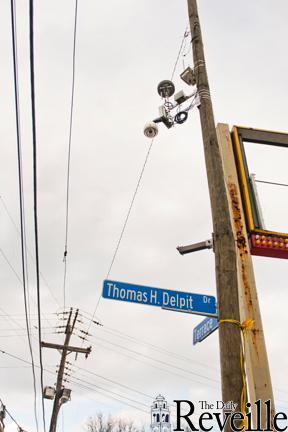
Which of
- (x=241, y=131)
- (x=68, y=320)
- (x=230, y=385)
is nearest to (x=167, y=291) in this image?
(x=230, y=385)

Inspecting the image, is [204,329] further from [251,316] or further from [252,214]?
[252,214]

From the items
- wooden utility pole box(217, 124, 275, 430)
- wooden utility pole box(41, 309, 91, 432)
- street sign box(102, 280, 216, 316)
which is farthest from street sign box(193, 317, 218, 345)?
wooden utility pole box(41, 309, 91, 432)

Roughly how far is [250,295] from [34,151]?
422 cm

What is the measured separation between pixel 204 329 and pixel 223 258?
1.98m

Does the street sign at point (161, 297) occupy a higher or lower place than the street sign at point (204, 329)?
higher

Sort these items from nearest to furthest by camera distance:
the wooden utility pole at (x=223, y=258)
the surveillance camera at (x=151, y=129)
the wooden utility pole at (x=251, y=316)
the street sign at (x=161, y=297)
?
1. the wooden utility pole at (x=223, y=258)
2. the wooden utility pole at (x=251, y=316)
3. the street sign at (x=161, y=297)
4. the surveillance camera at (x=151, y=129)

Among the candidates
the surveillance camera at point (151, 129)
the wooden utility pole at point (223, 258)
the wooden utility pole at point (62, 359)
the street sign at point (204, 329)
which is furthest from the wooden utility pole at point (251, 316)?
the wooden utility pole at point (62, 359)

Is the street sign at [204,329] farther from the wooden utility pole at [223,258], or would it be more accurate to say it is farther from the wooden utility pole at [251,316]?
the wooden utility pole at [223,258]

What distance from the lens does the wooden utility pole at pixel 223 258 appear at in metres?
3.71

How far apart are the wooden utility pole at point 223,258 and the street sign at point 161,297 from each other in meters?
1.25

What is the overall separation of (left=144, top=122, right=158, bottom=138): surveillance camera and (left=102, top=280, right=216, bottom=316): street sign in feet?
8.92

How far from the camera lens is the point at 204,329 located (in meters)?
5.89

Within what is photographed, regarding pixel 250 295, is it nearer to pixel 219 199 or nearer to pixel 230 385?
pixel 219 199

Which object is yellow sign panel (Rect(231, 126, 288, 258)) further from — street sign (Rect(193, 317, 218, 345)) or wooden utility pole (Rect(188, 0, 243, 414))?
wooden utility pole (Rect(188, 0, 243, 414))
